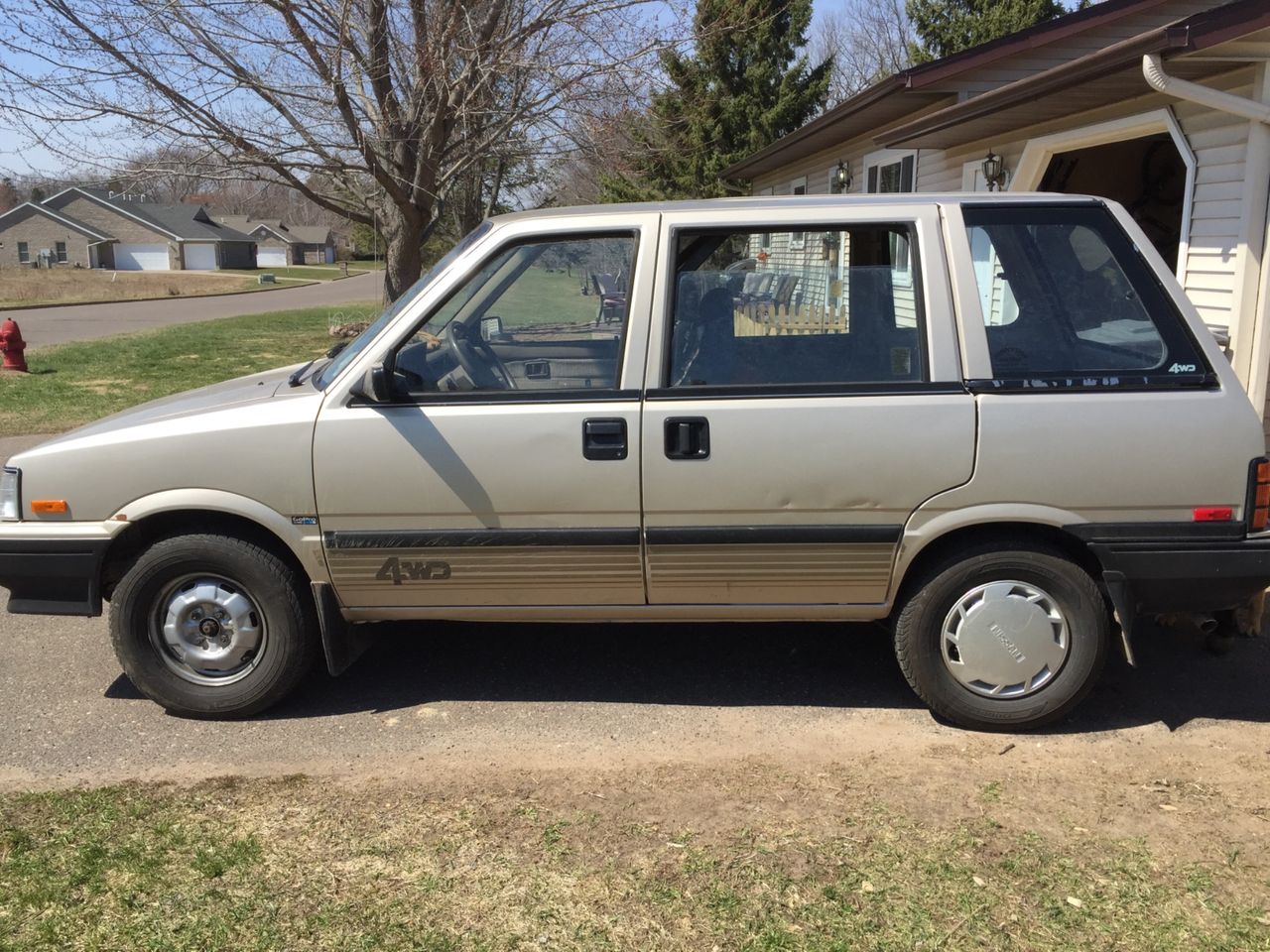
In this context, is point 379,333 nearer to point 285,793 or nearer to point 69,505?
point 69,505

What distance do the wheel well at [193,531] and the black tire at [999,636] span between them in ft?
7.49

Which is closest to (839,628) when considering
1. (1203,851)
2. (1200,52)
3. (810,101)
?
(1203,851)

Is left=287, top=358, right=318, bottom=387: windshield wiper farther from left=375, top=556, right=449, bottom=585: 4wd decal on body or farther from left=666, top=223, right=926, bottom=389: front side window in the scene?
left=666, top=223, right=926, bottom=389: front side window

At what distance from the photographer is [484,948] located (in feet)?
9.02

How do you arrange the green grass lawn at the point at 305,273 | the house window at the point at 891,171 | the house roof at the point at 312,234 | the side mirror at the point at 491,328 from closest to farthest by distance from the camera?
the side mirror at the point at 491,328 → the house window at the point at 891,171 → the green grass lawn at the point at 305,273 → the house roof at the point at 312,234

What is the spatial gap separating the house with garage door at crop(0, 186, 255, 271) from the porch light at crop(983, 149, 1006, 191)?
78.5 meters

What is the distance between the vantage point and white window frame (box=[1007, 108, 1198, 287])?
7.12 meters

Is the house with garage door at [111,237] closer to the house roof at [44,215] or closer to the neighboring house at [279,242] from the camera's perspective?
the house roof at [44,215]

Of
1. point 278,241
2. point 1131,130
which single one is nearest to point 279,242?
point 278,241

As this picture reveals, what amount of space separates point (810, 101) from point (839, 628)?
2399 centimetres

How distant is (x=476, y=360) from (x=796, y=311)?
121 cm

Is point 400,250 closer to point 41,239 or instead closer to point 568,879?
point 568,879

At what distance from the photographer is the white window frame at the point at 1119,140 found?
7117mm

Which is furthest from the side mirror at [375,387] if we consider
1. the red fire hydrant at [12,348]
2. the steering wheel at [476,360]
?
the red fire hydrant at [12,348]
